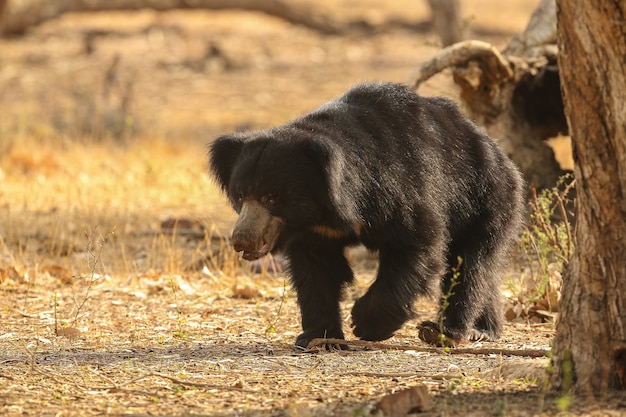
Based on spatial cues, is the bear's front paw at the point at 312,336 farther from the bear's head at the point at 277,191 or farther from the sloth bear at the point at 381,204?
the bear's head at the point at 277,191

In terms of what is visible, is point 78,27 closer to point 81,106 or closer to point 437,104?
point 81,106

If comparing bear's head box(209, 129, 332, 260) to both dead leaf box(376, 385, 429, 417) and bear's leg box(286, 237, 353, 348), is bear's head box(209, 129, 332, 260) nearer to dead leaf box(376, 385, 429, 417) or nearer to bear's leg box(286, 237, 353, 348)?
bear's leg box(286, 237, 353, 348)

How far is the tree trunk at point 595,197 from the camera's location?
317 centimetres

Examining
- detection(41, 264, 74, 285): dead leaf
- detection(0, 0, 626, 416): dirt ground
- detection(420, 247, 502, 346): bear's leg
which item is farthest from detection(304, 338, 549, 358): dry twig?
detection(41, 264, 74, 285): dead leaf

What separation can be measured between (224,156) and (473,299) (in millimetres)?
1361

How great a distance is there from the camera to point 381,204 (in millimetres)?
4465

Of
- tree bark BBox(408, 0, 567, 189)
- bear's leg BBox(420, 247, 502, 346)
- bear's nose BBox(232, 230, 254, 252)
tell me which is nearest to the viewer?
bear's nose BBox(232, 230, 254, 252)

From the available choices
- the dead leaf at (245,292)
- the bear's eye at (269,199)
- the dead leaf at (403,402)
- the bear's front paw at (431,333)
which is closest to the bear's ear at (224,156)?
the bear's eye at (269,199)

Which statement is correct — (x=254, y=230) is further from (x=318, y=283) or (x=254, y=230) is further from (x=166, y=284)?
(x=166, y=284)

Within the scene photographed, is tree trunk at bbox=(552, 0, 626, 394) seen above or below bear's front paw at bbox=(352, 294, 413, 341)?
above

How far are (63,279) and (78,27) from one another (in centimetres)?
1499

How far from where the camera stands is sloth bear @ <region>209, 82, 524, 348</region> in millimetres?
4375

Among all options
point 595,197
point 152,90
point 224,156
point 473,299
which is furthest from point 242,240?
point 152,90

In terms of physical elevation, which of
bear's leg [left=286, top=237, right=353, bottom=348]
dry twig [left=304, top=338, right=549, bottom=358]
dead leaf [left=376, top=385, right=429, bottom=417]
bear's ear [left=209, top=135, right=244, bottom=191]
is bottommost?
dry twig [left=304, top=338, right=549, bottom=358]
